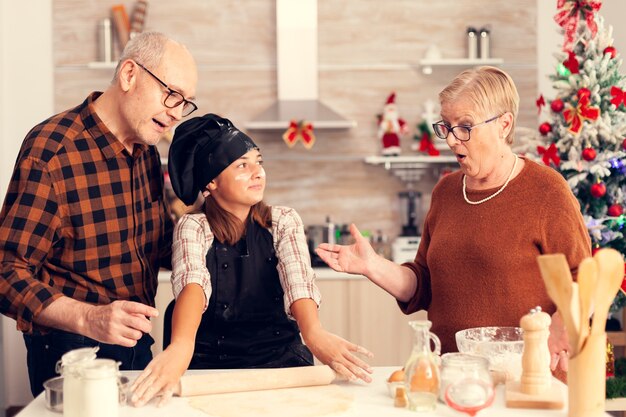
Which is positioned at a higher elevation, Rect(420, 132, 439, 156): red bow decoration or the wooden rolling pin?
Rect(420, 132, 439, 156): red bow decoration

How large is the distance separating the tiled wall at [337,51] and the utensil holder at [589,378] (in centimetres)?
342

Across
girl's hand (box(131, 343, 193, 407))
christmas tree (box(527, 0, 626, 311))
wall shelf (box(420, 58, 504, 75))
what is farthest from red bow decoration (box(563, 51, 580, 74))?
girl's hand (box(131, 343, 193, 407))

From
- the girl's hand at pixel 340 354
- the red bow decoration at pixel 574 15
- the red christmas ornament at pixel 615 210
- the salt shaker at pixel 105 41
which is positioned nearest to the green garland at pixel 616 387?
the red christmas ornament at pixel 615 210

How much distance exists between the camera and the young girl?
7.58ft

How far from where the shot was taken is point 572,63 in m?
3.88

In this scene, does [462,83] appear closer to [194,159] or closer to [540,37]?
[194,159]

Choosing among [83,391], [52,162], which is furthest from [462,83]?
[83,391]

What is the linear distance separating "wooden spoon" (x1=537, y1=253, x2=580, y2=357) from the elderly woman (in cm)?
49

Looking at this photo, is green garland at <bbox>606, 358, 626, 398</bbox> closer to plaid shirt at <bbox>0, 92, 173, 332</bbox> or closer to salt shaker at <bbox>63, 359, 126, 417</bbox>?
plaid shirt at <bbox>0, 92, 173, 332</bbox>

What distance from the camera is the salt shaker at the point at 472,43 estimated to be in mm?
4816

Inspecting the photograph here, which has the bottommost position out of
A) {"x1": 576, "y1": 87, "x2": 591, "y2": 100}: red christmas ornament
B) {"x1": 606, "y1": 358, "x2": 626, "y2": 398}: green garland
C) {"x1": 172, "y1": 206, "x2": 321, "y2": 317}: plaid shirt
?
{"x1": 606, "y1": 358, "x2": 626, "y2": 398}: green garland

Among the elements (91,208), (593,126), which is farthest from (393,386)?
(593,126)

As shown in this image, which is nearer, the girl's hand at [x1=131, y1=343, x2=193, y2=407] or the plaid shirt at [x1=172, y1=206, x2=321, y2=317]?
the girl's hand at [x1=131, y1=343, x2=193, y2=407]

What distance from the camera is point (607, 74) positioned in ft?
12.7
